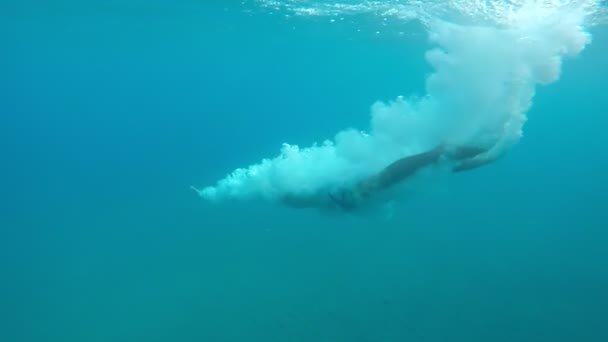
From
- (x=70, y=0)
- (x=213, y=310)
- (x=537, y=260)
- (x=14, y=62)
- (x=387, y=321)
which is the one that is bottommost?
(x=387, y=321)

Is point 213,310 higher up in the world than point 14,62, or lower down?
lower down

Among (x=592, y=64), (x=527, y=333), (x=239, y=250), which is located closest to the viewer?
(x=527, y=333)

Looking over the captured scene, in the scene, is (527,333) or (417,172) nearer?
(417,172)

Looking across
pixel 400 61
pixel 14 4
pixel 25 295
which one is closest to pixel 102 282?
pixel 25 295

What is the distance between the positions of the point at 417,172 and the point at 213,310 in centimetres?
906

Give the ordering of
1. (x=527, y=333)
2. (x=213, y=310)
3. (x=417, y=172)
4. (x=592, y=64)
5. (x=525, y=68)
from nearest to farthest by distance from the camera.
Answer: (x=417, y=172)
(x=525, y=68)
(x=527, y=333)
(x=213, y=310)
(x=592, y=64)

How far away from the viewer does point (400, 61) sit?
4916 cm

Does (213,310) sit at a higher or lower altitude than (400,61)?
lower

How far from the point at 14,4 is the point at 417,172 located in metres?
23.8

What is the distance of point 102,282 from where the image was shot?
1814 cm

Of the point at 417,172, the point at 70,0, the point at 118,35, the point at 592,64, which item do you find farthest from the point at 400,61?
the point at 417,172

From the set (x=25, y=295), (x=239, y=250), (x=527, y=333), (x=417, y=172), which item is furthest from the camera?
(x=239, y=250)

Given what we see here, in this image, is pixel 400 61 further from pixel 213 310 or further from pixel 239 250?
pixel 213 310

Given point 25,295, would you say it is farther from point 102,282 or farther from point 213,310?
point 213,310
